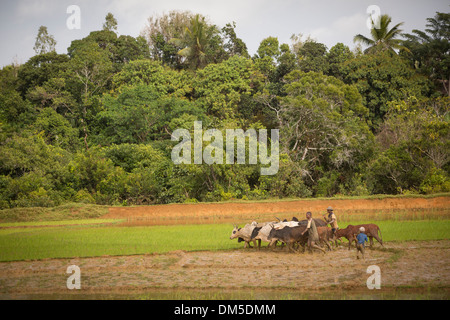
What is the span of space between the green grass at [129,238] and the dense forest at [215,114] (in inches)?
235

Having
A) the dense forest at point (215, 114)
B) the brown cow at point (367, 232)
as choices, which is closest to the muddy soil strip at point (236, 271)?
the brown cow at point (367, 232)

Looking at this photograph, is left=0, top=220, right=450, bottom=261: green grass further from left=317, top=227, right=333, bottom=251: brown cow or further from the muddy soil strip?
left=317, top=227, right=333, bottom=251: brown cow

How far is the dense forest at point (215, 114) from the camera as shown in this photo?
25375 millimetres

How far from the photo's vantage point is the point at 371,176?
25719mm

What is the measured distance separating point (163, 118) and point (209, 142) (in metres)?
8.00

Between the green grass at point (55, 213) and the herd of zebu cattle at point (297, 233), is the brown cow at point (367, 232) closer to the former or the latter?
the herd of zebu cattle at point (297, 233)

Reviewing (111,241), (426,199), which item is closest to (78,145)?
(111,241)

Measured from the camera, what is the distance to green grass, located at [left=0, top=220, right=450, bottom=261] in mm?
14180

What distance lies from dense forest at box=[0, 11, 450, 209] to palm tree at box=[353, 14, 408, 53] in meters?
0.11

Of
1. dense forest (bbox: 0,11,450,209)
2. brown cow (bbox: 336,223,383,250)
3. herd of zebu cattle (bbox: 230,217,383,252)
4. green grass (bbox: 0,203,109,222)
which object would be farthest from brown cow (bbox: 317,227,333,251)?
green grass (bbox: 0,203,109,222)

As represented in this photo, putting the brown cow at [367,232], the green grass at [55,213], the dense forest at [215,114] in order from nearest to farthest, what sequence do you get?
the brown cow at [367,232]
the green grass at [55,213]
the dense forest at [215,114]

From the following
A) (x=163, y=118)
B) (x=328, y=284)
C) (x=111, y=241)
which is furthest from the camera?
(x=163, y=118)

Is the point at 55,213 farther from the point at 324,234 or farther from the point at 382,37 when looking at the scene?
the point at 382,37
